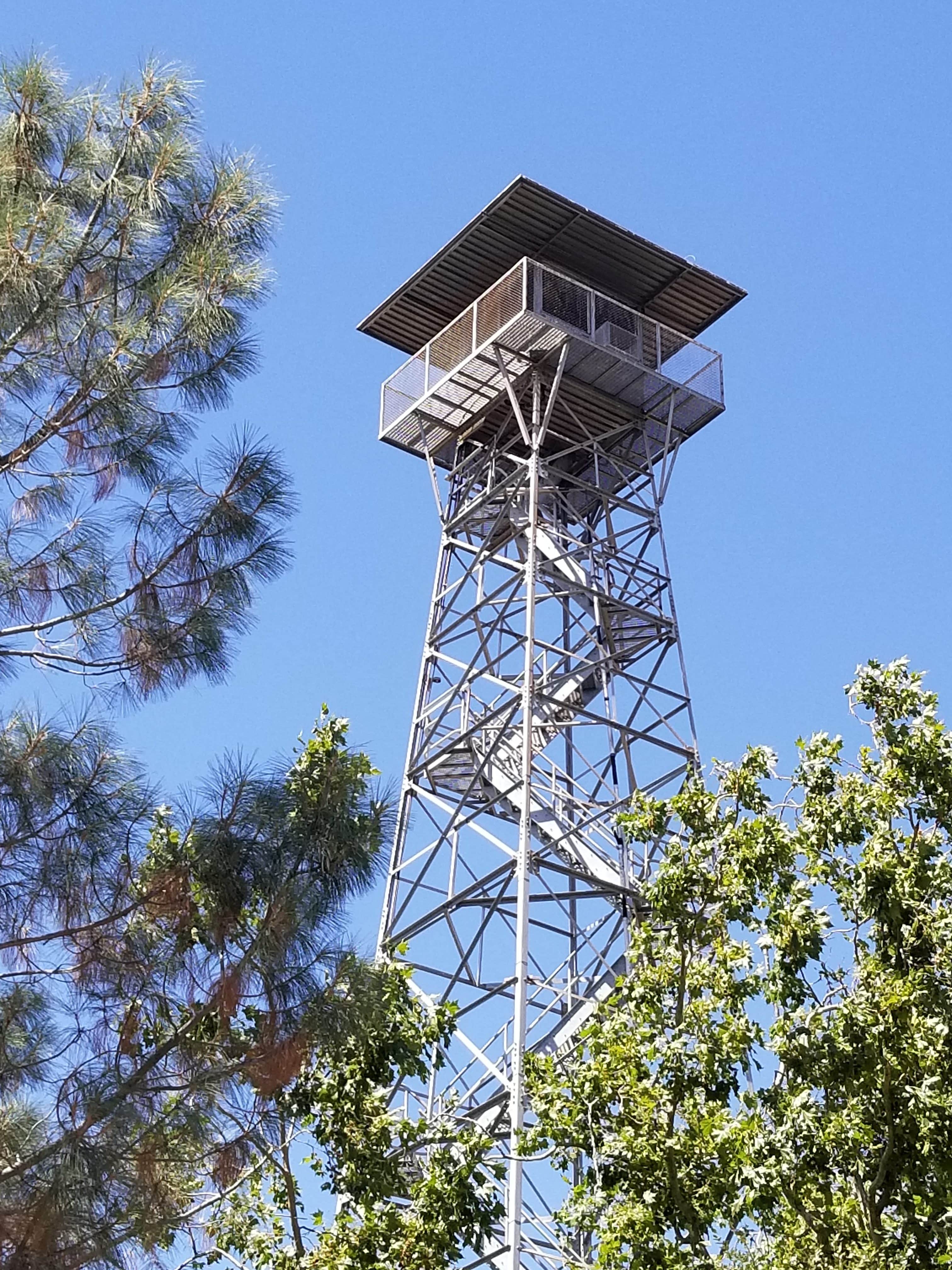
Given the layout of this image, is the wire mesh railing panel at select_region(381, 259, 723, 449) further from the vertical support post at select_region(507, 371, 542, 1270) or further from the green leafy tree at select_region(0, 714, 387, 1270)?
the green leafy tree at select_region(0, 714, 387, 1270)

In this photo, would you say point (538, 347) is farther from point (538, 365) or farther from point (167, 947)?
point (167, 947)

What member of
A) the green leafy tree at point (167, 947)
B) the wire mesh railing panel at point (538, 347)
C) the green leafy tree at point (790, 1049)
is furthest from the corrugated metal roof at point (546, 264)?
the green leafy tree at point (167, 947)

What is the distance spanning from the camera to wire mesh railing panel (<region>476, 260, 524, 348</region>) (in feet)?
70.2

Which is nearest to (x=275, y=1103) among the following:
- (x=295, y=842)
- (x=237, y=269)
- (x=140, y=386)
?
(x=295, y=842)

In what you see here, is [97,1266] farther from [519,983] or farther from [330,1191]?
[519,983]

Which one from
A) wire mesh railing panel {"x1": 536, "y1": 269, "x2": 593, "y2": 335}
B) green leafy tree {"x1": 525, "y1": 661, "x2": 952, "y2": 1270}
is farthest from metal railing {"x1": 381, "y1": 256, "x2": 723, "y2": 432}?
green leafy tree {"x1": 525, "y1": 661, "x2": 952, "y2": 1270}

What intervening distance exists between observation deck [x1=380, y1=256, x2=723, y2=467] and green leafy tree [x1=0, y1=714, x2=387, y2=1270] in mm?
12772

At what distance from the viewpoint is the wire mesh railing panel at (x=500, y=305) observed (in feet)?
70.2

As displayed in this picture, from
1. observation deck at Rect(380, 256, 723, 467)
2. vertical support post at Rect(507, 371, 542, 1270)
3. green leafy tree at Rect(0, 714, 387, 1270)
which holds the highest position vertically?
observation deck at Rect(380, 256, 723, 467)

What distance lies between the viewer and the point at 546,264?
879 inches

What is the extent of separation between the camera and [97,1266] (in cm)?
800

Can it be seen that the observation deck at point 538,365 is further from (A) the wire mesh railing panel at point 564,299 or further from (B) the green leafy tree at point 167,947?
(B) the green leafy tree at point 167,947

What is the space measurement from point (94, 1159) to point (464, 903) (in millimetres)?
11075

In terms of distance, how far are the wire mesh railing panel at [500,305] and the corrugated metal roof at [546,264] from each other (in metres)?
0.62
